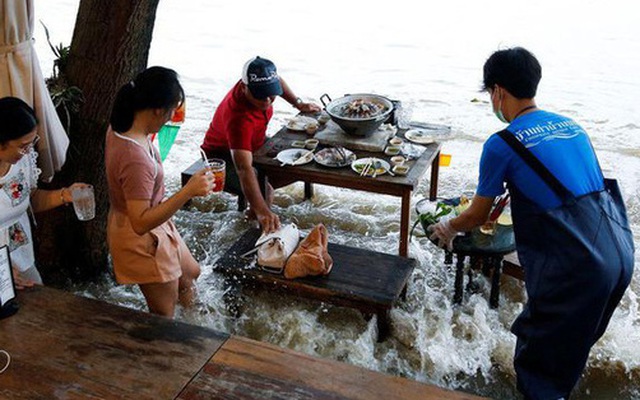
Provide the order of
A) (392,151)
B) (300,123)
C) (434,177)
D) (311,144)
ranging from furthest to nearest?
(434,177)
(300,123)
(311,144)
(392,151)

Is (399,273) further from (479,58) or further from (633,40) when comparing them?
(633,40)

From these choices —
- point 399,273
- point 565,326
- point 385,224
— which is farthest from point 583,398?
point 385,224

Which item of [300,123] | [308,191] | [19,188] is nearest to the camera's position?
[19,188]

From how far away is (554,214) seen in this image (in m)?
2.90

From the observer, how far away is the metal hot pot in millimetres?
5016

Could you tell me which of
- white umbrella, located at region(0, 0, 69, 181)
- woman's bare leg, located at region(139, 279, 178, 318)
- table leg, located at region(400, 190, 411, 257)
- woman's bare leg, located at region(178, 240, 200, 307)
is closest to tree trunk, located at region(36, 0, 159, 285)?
white umbrella, located at region(0, 0, 69, 181)

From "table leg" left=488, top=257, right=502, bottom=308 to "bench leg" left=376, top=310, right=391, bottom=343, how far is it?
2.78 feet

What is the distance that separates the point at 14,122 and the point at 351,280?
2.19 metres

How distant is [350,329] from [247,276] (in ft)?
2.92

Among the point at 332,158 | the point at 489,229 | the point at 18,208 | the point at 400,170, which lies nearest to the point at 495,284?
the point at 489,229

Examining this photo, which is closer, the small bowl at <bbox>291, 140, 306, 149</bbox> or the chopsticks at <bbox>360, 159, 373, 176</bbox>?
the chopsticks at <bbox>360, 159, 373, 176</bbox>

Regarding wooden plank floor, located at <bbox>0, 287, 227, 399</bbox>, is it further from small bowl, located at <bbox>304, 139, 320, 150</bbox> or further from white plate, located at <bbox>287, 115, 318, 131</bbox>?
white plate, located at <bbox>287, 115, 318, 131</bbox>

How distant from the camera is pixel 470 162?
24.3ft

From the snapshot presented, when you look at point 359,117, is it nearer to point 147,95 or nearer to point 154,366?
point 147,95
